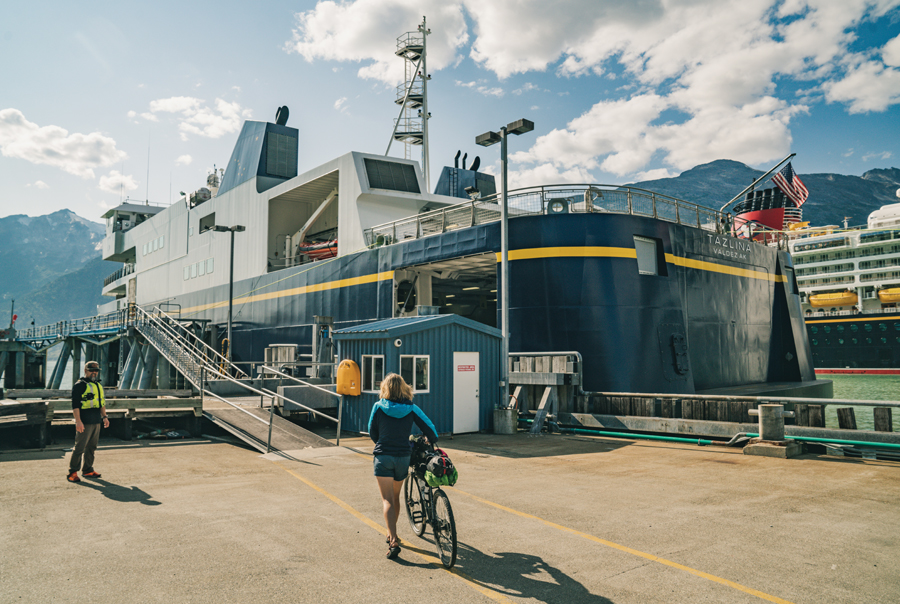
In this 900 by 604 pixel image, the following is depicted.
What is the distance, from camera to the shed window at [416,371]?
576 inches

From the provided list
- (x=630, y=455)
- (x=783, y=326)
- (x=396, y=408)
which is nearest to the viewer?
(x=396, y=408)

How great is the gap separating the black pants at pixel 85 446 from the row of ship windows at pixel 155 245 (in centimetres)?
3927

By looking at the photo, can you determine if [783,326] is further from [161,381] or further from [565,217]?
[161,381]

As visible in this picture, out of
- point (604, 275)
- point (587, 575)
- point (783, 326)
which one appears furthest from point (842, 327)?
point (587, 575)

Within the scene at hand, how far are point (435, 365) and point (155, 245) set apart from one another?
3951cm

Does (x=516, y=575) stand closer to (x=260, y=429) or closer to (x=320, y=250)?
(x=260, y=429)

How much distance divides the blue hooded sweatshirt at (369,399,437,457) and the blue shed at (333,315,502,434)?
338 inches

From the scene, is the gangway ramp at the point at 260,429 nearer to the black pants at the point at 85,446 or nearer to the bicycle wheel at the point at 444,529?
the black pants at the point at 85,446

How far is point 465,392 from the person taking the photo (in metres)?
15.6

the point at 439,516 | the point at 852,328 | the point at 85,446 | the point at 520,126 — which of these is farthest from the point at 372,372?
the point at 852,328

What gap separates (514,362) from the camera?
1772 cm

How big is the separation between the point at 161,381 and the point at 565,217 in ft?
87.7

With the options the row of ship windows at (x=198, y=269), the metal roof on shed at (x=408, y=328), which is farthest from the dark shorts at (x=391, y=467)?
the row of ship windows at (x=198, y=269)

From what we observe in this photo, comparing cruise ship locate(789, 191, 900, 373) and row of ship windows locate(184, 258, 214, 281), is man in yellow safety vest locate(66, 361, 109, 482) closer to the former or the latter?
row of ship windows locate(184, 258, 214, 281)
